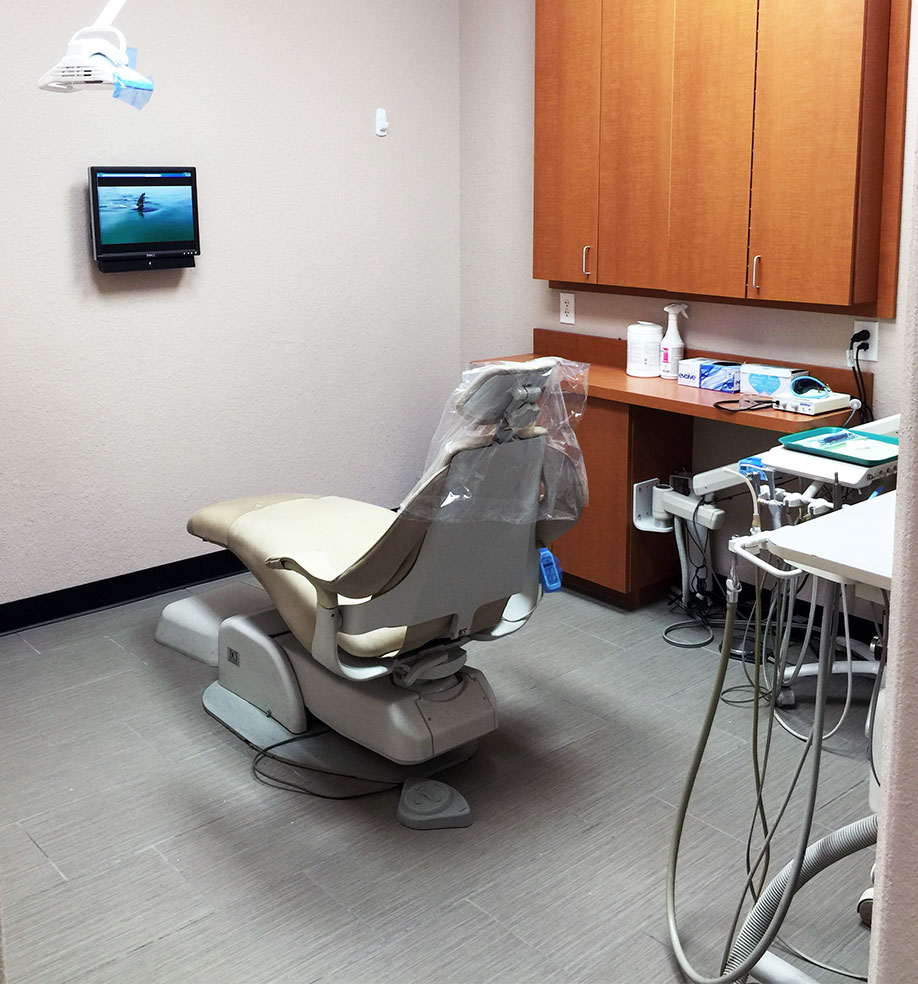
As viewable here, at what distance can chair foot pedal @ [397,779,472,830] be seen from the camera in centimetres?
248

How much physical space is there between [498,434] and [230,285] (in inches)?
74.1

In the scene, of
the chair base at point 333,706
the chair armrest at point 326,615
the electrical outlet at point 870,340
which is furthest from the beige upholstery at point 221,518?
the electrical outlet at point 870,340

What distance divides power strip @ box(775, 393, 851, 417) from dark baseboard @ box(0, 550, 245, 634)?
2.08 meters

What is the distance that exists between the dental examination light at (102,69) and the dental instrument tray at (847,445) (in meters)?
1.84

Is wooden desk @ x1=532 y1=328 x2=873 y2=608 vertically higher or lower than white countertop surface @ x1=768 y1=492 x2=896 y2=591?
lower

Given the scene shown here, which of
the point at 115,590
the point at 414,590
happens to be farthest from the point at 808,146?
the point at 115,590

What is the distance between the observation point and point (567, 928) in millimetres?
2135

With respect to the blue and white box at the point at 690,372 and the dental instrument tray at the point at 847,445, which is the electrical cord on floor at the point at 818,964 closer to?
the dental instrument tray at the point at 847,445

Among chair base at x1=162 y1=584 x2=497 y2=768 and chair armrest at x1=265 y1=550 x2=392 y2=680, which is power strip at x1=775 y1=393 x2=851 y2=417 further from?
chair armrest at x1=265 y1=550 x2=392 y2=680

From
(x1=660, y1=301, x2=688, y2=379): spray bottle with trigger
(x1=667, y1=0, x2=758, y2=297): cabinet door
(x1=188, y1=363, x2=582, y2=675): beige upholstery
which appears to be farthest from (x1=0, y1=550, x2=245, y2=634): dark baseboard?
(x1=667, y1=0, x2=758, y2=297): cabinet door

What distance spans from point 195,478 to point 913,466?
3236 mm

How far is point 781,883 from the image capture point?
6.39ft

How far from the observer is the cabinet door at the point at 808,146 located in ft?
9.64

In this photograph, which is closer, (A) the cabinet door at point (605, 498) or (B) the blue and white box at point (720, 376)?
(B) the blue and white box at point (720, 376)
